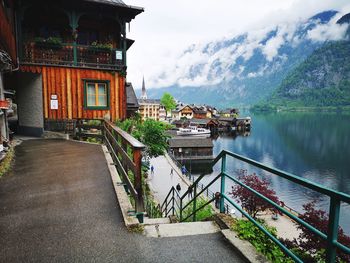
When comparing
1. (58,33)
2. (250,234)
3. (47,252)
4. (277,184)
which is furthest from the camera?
(277,184)

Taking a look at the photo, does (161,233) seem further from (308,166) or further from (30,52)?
(308,166)

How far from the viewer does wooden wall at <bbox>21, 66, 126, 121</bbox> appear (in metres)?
15.1

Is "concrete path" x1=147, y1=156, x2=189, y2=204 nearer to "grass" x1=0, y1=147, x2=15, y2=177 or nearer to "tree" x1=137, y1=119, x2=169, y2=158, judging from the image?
"tree" x1=137, y1=119, x2=169, y2=158

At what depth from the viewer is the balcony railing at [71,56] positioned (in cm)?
1472

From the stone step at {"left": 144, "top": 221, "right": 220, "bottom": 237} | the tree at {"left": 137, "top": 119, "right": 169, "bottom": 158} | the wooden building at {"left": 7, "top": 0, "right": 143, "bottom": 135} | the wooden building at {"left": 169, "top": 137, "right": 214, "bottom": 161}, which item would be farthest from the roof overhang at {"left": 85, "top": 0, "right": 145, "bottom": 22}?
the wooden building at {"left": 169, "top": 137, "right": 214, "bottom": 161}

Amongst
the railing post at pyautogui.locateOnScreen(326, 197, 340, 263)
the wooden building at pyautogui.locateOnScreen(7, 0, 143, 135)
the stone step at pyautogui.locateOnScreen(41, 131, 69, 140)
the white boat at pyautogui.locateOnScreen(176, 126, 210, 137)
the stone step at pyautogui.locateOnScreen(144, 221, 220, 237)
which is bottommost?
the white boat at pyautogui.locateOnScreen(176, 126, 210, 137)

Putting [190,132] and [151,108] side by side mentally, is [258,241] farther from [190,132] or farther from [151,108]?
[151,108]

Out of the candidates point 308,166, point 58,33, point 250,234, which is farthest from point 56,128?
point 308,166

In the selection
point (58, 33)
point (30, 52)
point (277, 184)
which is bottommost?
point (277, 184)

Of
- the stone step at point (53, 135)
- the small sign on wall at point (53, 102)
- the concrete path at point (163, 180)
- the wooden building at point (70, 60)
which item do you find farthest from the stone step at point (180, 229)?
the concrete path at point (163, 180)

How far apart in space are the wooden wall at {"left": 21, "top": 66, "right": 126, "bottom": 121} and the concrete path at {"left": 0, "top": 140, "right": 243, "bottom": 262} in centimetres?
817

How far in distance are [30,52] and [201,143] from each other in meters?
41.8

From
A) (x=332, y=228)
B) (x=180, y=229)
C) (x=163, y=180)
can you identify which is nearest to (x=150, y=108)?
(x=163, y=180)

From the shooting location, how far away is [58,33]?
16094mm
